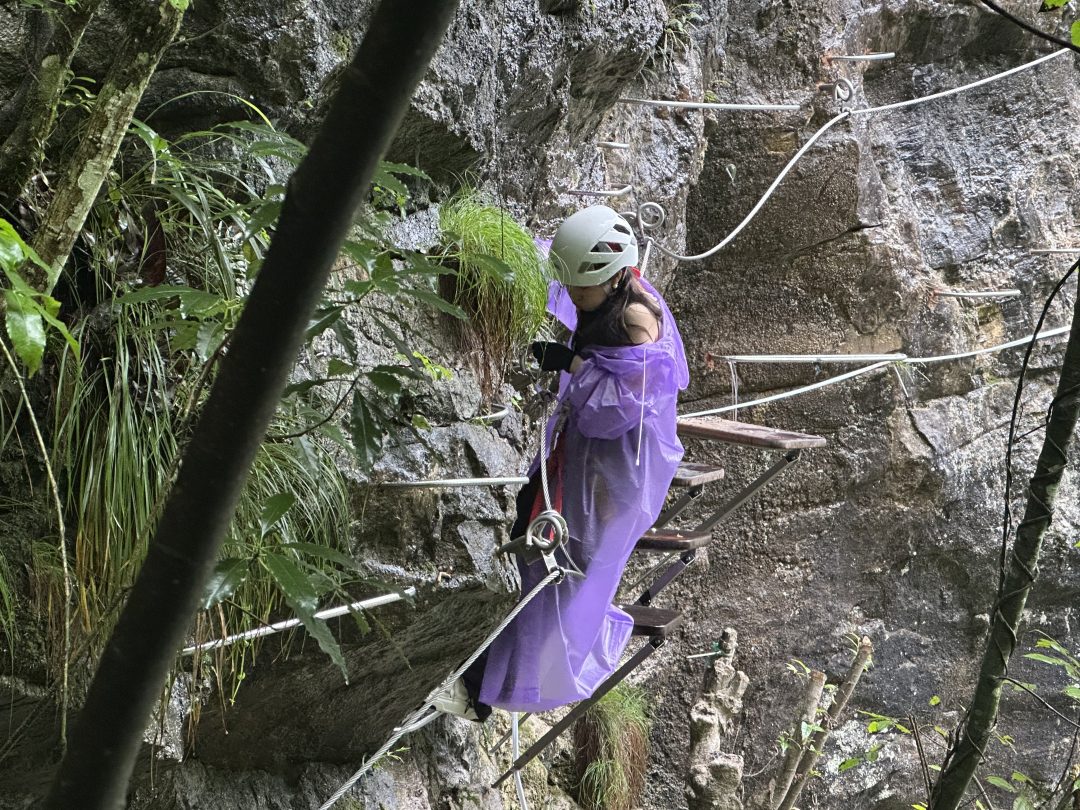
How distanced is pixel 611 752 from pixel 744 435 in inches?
79.1

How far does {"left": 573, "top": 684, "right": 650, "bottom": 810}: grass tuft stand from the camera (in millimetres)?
4062

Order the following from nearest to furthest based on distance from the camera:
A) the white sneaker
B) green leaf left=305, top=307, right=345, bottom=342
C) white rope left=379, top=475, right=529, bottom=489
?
green leaf left=305, top=307, right=345, bottom=342, white rope left=379, top=475, right=529, bottom=489, the white sneaker

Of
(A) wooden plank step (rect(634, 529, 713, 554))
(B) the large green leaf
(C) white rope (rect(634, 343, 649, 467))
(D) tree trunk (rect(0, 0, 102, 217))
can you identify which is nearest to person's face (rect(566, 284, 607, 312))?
(C) white rope (rect(634, 343, 649, 467))

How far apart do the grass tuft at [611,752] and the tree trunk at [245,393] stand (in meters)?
3.84

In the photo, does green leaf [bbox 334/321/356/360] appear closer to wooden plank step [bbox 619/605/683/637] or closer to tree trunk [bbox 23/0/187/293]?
tree trunk [bbox 23/0/187/293]

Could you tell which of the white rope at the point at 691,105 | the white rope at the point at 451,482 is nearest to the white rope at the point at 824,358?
the white rope at the point at 691,105

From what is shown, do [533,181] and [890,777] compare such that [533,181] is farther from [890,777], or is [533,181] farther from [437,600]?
[890,777]

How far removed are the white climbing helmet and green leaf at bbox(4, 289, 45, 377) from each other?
5.35ft

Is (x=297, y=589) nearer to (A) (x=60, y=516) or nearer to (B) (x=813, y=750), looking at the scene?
(A) (x=60, y=516)

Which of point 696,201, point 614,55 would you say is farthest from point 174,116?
point 696,201

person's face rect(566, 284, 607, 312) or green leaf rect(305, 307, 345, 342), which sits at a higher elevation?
person's face rect(566, 284, 607, 312)

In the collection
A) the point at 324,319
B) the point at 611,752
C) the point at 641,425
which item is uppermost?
the point at 324,319

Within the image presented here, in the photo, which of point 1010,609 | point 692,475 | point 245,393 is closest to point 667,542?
point 692,475

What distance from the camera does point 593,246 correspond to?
2479mm
